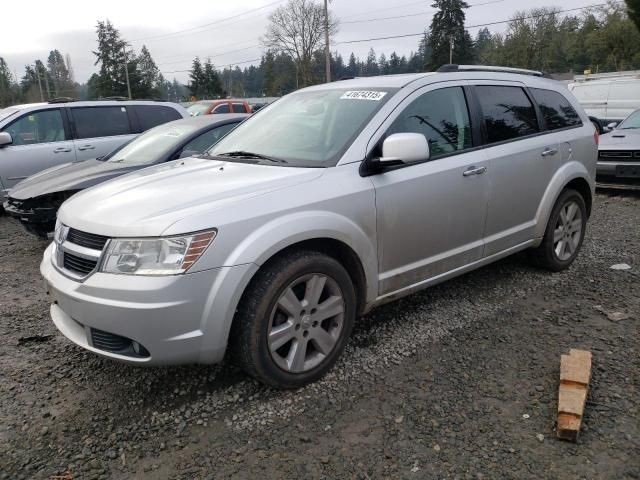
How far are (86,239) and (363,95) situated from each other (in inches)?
79.0

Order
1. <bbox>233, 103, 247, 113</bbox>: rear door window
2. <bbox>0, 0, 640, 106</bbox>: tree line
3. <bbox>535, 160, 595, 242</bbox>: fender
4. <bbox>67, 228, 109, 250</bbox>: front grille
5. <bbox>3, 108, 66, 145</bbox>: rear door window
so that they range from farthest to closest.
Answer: <bbox>0, 0, 640, 106</bbox>: tree line → <bbox>233, 103, 247, 113</bbox>: rear door window → <bbox>3, 108, 66, 145</bbox>: rear door window → <bbox>535, 160, 595, 242</bbox>: fender → <bbox>67, 228, 109, 250</bbox>: front grille

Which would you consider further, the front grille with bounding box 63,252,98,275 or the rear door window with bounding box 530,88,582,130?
the rear door window with bounding box 530,88,582,130

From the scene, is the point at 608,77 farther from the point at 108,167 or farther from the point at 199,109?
the point at 108,167

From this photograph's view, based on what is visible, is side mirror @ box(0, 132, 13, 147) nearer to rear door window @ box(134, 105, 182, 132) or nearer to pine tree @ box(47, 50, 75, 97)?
rear door window @ box(134, 105, 182, 132)

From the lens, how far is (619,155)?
26.8 feet

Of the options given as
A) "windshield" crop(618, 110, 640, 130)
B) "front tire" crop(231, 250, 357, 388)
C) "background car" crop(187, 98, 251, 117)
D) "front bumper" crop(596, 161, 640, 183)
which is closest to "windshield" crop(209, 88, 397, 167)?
"front tire" crop(231, 250, 357, 388)

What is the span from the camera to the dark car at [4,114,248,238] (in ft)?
17.2

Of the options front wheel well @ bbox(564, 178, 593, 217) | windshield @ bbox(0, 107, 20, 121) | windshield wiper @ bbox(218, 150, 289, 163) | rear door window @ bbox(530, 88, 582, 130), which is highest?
windshield @ bbox(0, 107, 20, 121)

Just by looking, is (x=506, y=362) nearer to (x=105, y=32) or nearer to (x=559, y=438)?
(x=559, y=438)

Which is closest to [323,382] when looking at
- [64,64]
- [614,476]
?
[614,476]

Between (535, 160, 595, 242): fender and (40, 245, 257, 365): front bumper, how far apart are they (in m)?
2.86

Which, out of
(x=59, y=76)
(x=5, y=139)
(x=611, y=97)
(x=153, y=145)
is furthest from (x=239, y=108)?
(x=59, y=76)

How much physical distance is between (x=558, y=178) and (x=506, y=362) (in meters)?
1.99

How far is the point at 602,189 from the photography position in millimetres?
8797
